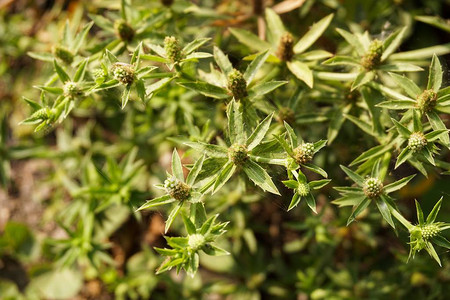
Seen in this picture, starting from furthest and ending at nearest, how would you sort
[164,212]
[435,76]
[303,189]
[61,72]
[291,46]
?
[164,212] < [291,46] < [61,72] < [435,76] < [303,189]

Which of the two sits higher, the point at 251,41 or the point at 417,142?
the point at 417,142

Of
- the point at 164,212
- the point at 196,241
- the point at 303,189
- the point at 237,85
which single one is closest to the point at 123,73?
the point at 237,85

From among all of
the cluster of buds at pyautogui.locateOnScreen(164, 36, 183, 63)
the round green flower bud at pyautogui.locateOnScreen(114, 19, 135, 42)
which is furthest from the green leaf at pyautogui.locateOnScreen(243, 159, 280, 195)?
the round green flower bud at pyautogui.locateOnScreen(114, 19, 135, 42)

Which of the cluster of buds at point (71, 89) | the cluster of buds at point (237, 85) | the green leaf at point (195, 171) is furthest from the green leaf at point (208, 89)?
the cluster of buds at point (71, 89)

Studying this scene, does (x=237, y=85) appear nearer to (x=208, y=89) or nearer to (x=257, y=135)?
(x=208, y=89)

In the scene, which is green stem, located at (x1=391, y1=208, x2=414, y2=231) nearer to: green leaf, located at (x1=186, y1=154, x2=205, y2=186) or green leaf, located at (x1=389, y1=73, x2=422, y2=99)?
green leaf, located at (x1=389, y1=73, x2=422, y2=99)

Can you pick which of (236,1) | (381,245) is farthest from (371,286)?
(236,1)
